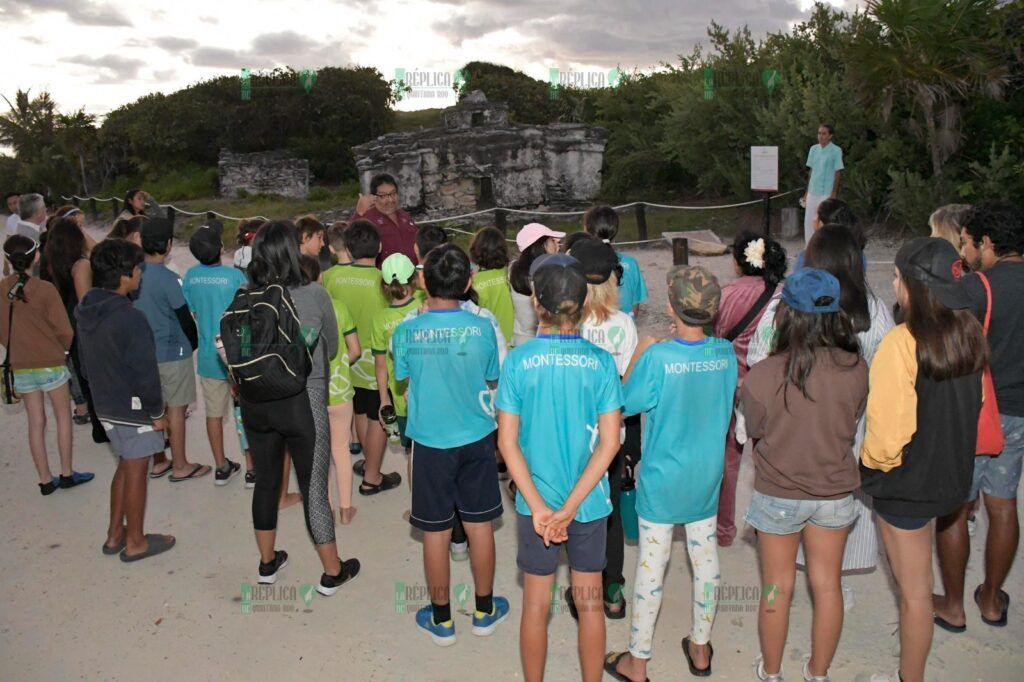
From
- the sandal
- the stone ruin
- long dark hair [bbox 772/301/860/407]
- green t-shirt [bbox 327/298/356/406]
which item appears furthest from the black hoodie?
the stone ruin

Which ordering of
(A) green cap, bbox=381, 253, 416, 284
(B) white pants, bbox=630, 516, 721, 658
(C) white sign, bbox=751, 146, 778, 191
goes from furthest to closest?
(C) white sign, bbox=751, 146, 778, 191
(A) green cap, bbox=381, 253, 416, 284
(B) white pants, bbox=630, 516, 721, 658

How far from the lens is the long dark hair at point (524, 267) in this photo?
4.62 m

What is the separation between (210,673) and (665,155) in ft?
56.5

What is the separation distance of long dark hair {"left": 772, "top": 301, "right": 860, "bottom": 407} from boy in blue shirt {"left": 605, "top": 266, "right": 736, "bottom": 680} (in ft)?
0.92

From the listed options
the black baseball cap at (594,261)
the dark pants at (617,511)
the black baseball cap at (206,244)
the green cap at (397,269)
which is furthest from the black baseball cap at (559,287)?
the black baseball cap at (206,244)

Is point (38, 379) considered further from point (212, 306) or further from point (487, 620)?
point (487, 620)

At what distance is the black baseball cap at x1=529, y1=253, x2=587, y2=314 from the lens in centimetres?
309

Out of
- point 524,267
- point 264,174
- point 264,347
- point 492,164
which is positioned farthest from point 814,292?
point 264,174

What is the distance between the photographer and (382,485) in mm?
→ 5680

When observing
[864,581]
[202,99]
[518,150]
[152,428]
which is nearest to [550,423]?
[864,581]

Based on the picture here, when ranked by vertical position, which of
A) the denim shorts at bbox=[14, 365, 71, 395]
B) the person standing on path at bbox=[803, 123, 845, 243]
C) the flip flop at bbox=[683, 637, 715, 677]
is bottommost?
the flip flop at bbox=[683, 637, 715, 677]

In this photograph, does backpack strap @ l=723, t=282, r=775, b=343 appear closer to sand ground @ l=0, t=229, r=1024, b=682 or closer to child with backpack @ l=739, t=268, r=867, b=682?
child with backpack @ l=739, t=268, r=867, b=682

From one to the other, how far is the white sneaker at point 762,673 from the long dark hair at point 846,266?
1.52 metres

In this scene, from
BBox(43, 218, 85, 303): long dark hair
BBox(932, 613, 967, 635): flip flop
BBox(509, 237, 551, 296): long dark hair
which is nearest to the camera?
BBox(932, 613, 967, 635): flip flop
